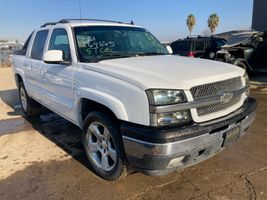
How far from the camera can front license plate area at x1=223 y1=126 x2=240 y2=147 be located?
305 centimetres

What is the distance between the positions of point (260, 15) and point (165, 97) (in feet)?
51.5

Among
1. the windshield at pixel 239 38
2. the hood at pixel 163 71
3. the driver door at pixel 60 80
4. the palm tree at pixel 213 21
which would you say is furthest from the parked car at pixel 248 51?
the palm tree at pixel 213 21

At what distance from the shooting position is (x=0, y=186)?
352 cm

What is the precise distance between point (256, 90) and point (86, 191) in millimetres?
6903

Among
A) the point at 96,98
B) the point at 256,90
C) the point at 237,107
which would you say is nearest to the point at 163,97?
the point at 96,98

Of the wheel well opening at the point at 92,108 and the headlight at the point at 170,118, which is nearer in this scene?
the headlight at the point at 170,118

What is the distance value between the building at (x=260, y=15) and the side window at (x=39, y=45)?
14.0 meters

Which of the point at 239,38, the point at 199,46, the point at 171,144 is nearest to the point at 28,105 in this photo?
the point at 171,144

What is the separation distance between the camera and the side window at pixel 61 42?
4047mm

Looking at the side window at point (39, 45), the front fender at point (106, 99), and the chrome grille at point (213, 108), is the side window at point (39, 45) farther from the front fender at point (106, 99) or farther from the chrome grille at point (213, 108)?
the chrome grille at point (213, 108)

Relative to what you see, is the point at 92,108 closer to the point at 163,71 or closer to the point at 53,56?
the point at 53,56

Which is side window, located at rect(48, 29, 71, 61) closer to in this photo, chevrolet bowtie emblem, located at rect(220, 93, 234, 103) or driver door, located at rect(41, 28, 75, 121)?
driver door, located at rect(41, 28, 75, 121)

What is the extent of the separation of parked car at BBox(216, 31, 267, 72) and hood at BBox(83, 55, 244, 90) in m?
7.36

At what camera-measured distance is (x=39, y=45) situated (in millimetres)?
5301
